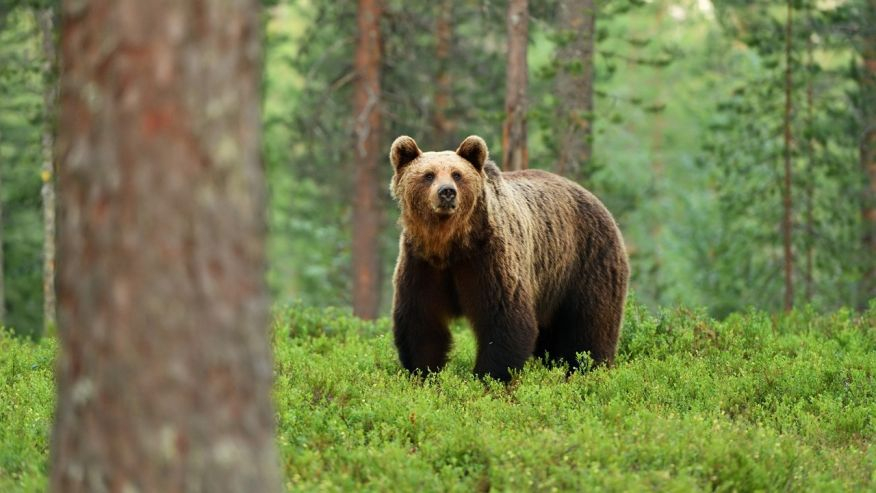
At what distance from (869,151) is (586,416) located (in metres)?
14.3

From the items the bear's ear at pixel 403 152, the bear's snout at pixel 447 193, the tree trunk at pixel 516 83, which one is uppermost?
the tree trunk at pixel 516 83

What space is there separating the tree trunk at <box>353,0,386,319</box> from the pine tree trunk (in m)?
1.38

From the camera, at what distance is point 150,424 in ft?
12.0

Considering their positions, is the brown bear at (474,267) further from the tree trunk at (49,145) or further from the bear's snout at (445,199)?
the tree trunk at (49,145)

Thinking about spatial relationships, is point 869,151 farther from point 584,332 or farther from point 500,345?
point 500,345

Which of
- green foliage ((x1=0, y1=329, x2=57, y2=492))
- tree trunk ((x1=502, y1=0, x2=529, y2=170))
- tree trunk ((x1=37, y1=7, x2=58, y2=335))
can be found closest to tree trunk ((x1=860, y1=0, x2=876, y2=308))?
tree trunk ((x1=502, y1=0, x2=529, y2=170))

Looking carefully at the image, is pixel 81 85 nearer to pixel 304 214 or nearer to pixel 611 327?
pixel 611 327

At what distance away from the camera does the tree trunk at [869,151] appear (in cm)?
1841

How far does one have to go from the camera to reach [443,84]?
21.8 m

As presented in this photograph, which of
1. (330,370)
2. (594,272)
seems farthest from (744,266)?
(330,370)

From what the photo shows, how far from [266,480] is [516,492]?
1828 mm

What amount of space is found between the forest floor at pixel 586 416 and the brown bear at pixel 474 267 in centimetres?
34

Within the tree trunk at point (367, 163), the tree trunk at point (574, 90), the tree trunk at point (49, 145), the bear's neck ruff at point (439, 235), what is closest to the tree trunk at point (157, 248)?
the bear's neck ruff at point (439, 235)

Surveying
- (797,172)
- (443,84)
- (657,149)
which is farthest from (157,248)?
(657,149)
